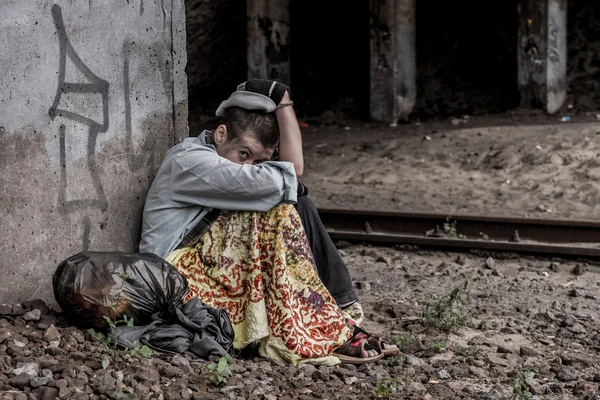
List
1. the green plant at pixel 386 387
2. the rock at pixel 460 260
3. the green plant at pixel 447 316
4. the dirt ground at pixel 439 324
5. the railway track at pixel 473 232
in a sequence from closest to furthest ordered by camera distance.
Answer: the dirt ground at pixel 439 324
the green plant at pixel 386 387
the green plant at pixel 447 316
the rock at pixel 460 260
the railway track at pixel 473 232

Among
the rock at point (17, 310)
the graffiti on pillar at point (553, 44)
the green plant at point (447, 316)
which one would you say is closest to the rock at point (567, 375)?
the green plant at point (447, 316)

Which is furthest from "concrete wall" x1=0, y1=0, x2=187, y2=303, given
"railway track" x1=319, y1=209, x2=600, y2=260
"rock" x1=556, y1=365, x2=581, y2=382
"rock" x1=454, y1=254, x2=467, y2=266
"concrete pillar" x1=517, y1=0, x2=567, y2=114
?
"concrete pillar" x1=517, y1=0, x2=567, y2=114

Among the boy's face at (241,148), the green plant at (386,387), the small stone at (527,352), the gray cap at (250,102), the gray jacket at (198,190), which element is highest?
the gray cap at (250,102)

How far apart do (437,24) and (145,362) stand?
572 inches

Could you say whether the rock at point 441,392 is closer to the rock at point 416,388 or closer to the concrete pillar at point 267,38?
the rock at point 416,388

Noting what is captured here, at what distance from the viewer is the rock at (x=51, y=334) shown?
3.51 metres

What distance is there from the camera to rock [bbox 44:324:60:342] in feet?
11.5

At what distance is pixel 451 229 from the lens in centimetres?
740

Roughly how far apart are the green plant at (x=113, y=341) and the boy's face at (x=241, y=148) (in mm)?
812

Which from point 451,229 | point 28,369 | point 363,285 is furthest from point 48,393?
point 451,229

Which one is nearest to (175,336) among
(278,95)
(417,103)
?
(278,95)

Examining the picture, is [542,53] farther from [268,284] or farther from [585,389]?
[268,284]

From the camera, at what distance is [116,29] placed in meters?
4.07

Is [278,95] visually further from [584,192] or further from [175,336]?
[584,192]
